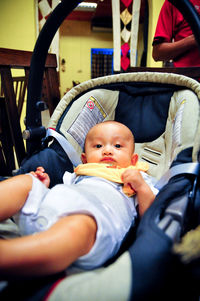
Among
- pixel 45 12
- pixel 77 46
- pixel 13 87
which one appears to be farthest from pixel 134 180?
pixel 77 46

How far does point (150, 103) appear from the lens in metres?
1.11

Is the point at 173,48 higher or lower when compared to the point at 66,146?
higher

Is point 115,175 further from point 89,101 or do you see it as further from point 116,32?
point 116,32

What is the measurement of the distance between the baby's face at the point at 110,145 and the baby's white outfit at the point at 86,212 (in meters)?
0.20

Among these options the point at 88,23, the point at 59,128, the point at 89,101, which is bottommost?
the point at 59,128

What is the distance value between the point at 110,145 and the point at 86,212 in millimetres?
395

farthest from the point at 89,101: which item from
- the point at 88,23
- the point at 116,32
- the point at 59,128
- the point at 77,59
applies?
the point at 88,23

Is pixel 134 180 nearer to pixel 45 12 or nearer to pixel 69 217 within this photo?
pixel 69 217

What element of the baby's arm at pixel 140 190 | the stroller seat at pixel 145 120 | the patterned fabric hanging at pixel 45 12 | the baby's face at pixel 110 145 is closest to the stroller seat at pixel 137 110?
the stroller seat at pixel 145 120

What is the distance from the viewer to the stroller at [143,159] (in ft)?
1.29

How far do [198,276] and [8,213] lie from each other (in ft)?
1.45

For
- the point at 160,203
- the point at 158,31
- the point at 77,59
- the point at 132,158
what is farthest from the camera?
the point at 77,59

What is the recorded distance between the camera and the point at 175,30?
4.33 ft

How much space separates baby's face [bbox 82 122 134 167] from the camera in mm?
880
